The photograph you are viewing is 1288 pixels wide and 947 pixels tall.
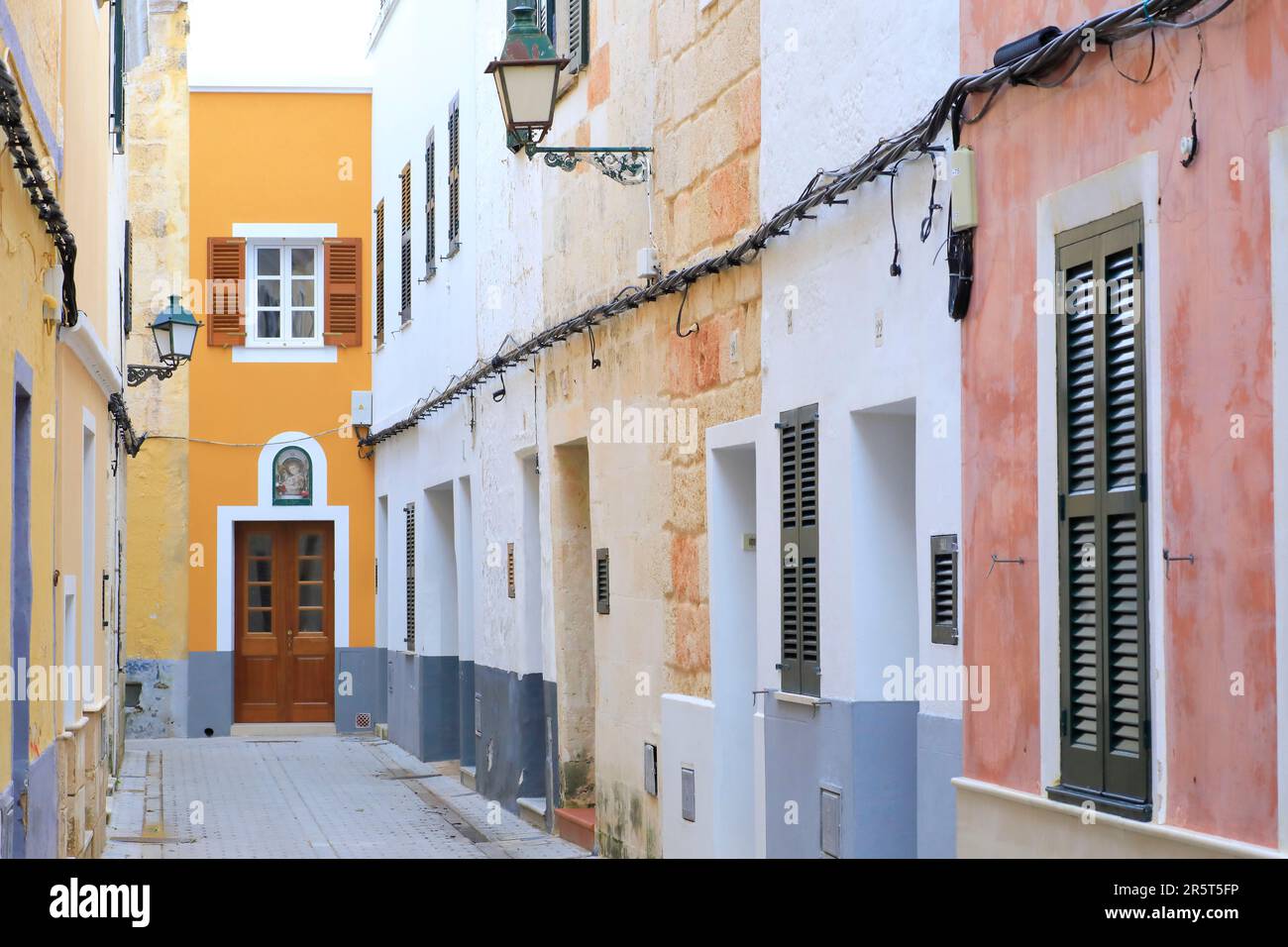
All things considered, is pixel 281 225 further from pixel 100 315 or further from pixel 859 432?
pixel 859 432

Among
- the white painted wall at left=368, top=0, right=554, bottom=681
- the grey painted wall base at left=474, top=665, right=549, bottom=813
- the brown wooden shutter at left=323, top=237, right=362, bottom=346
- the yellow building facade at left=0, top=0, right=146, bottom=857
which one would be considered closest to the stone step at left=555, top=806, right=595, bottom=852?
the grey painted wall base at left=474, top=665, right=549, bottom=813

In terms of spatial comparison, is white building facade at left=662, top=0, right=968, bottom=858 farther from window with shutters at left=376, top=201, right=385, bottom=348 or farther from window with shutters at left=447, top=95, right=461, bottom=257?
window with shutters at left=376, top=201, right=385, bottom=348

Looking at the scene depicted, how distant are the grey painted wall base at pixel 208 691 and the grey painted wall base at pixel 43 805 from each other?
1271 centimetres

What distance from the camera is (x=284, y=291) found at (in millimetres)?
22641

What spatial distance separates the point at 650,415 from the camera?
10.8 meters

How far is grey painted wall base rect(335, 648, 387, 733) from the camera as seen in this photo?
2209 cm

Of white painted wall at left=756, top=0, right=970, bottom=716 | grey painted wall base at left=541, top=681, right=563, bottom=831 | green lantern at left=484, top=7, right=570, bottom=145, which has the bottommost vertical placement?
grey painted wall base at left=541, top=681, right=563, bottom=831

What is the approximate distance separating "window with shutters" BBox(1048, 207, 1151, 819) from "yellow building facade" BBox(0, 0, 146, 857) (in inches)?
146

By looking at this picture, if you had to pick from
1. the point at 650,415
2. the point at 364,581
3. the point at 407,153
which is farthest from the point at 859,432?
the point at 364,581

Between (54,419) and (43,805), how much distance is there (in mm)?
2009

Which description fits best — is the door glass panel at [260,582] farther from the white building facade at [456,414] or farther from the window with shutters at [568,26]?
the window with shutters at [568,26]

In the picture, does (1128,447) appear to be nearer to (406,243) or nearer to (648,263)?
(648,263)

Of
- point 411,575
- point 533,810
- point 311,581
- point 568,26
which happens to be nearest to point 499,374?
point 568,26

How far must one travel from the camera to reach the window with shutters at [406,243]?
65.0 feet
